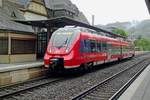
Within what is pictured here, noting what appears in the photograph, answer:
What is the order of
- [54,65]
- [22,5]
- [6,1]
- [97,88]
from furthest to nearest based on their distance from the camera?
[22,5] < [6,1] < [54,65] < [97,88]

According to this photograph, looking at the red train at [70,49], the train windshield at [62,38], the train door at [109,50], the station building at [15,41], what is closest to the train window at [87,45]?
the red train at [70,49]

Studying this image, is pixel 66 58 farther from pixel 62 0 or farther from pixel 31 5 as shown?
pixel 62 0

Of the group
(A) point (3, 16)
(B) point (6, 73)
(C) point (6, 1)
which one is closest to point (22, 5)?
(C) point (6, 1)

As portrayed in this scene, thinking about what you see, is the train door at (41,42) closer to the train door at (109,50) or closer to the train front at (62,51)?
the train door at (109,50)

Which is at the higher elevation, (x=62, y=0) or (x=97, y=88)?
(x=62, y=0)

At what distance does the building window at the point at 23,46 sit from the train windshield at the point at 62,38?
1213 cm

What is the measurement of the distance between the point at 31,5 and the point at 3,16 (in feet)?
40.4

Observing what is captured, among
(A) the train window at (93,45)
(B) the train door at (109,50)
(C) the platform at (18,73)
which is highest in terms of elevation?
(A) the train window at (93,45)

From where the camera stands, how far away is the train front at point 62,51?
705 inches

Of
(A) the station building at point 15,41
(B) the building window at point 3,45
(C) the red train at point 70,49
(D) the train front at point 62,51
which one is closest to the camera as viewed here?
(D) the train front at point 62,51

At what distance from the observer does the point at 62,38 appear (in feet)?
62.0

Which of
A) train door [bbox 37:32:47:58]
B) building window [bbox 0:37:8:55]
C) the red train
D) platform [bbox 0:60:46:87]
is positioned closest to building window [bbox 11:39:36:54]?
building window [bbox 0:37:8:55]

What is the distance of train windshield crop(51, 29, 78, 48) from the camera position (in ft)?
60.9

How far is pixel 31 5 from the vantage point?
46.2m
